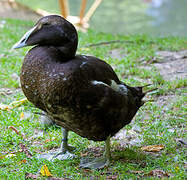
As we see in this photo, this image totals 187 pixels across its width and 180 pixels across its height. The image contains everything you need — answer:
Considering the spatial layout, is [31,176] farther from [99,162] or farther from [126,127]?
[126,127]

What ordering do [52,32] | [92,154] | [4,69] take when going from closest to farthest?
[52,32], [92,154], [4,69]

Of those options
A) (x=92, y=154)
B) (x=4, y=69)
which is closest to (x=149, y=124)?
(x=92, y=154)

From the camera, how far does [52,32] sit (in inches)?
128

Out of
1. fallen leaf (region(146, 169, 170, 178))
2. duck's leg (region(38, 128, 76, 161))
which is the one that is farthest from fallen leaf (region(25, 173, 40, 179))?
fallen leaf (region(146, 169, 170, 178))

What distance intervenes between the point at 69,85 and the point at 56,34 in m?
0.50

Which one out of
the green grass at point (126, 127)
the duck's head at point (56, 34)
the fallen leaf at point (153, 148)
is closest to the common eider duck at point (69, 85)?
the duck's head at point (56, 34)

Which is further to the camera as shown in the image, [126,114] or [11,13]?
[11,13]

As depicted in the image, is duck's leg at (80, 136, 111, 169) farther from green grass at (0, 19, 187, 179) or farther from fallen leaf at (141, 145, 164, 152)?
fallen leaf at (141, 145, 164, 152)

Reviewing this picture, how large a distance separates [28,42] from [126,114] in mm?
1086

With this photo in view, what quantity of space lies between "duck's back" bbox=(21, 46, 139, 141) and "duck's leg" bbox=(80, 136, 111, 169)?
0.19 metres

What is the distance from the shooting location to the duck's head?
3.25 m

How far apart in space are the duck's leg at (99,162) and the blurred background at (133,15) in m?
8.94

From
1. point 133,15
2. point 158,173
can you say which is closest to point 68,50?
point 158,173

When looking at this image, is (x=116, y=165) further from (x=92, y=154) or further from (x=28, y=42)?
(x=28, y=42)
